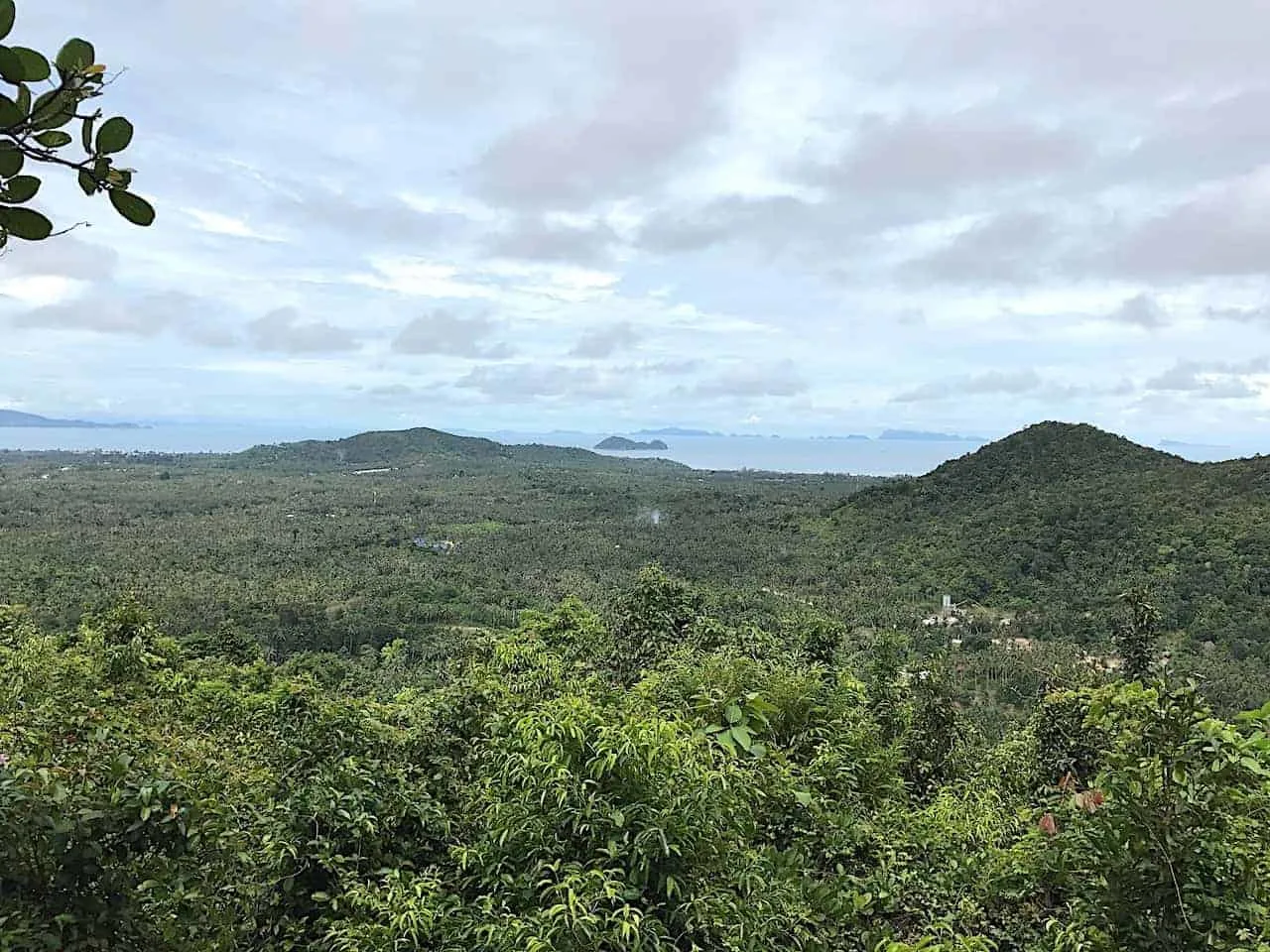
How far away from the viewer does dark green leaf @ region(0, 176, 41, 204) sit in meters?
1.06

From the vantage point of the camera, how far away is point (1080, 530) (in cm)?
3553

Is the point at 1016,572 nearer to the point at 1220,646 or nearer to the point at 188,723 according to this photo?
the point at 1220,646

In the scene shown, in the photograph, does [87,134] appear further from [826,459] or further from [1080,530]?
[826,459]

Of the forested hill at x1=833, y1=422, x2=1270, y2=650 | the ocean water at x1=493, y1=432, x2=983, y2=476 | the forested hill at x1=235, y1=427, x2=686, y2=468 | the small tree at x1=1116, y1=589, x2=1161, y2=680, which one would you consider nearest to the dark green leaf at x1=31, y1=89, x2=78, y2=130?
the small tree at x1=1116, y1=589, x2=1161, y2=680

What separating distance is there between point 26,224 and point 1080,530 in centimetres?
4147

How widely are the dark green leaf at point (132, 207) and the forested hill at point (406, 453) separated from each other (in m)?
104

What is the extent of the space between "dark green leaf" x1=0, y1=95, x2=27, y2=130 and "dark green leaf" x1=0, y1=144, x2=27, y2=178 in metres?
0.04

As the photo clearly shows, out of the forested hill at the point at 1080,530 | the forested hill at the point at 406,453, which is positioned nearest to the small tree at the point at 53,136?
the forested hill at the point at 1080,530

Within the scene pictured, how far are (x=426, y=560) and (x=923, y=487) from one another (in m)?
33.0

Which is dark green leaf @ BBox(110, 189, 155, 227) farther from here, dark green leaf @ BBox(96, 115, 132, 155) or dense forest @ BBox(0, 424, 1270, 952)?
dense forest @ BBox(0, 424, 1270, 952)

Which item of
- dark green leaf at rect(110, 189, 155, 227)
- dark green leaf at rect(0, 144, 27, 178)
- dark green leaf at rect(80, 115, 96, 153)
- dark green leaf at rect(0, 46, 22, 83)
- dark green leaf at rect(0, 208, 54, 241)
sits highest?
dark green leaf at rect(0, 46, 22, 83)

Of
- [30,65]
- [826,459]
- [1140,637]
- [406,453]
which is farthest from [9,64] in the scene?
[826,459]

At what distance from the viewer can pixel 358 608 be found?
33031 mm

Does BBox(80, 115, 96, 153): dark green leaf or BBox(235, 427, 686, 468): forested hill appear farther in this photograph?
BBox(235, 427, 686, 468): forested hill
